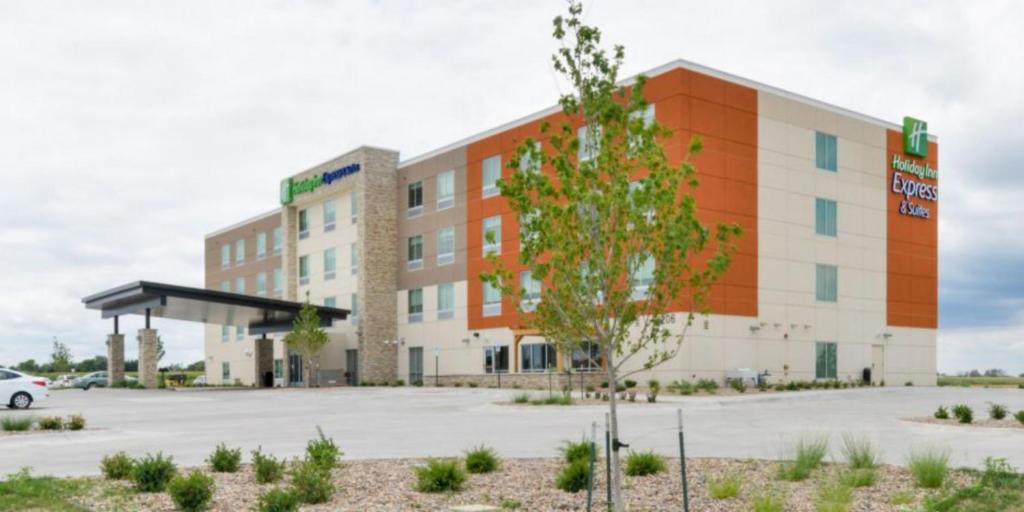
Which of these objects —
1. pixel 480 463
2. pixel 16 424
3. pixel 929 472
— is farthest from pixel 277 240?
pixel 929 472

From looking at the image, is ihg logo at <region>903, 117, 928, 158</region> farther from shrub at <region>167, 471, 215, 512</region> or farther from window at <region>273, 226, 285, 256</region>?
shrub at <region>167, 471, 215, 512</region>

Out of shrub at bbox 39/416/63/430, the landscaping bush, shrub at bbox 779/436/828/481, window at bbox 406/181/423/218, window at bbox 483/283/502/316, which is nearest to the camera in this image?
shrub at bbox 779/436/828/481

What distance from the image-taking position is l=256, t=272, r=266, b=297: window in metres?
74.9

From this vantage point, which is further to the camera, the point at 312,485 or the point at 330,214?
the point at 330,214

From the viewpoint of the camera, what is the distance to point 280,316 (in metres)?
58.5

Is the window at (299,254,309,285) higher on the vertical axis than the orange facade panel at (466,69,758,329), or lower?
lower

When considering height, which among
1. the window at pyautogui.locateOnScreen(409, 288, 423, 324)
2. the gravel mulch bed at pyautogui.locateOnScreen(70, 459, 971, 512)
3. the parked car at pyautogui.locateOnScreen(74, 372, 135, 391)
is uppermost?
the window at pyautogui.locateOnScreen(409, 288, 423, 324)

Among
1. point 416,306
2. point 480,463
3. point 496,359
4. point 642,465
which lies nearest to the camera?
point 642,465

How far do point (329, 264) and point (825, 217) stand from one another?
3070cm

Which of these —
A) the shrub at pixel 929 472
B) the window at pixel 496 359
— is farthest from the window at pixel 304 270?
the shrub at pixel 929 472

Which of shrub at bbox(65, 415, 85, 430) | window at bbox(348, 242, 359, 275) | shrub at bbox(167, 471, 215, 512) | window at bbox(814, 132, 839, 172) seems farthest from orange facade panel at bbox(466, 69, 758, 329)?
shrub at bbox(167, 471, 215, 512)

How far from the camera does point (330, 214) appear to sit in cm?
6225

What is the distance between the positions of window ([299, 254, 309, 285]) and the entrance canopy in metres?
4.59

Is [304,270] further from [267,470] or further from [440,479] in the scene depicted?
[440,479]
